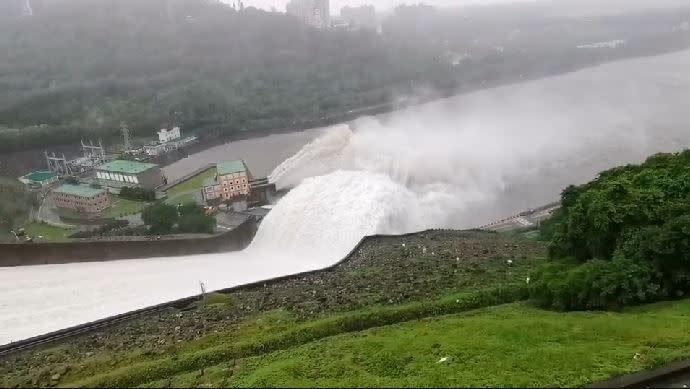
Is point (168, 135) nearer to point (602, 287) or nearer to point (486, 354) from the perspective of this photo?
point (602, 287)

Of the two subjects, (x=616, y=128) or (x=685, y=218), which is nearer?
(x=685, y=218)

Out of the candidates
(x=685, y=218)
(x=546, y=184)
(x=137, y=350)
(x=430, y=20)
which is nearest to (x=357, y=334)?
(x=137, y=350)

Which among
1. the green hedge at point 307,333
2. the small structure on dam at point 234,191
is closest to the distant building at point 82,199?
the small structure on dam at point 234,191

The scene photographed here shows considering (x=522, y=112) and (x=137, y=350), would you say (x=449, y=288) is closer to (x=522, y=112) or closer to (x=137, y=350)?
(x=137, y=350)

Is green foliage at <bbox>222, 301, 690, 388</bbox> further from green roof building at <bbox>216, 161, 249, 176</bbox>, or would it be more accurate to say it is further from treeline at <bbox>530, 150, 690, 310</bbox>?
green roof building at <bbox>216, 161, 249, 176</bbox>

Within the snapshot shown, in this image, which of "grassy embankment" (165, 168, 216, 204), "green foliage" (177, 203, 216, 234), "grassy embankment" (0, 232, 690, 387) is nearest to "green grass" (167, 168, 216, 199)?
"grassy embankment" (165, 168, 216, 204)

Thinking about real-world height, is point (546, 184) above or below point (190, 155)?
below

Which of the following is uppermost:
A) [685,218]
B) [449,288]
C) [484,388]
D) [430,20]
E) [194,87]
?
[430,20]
